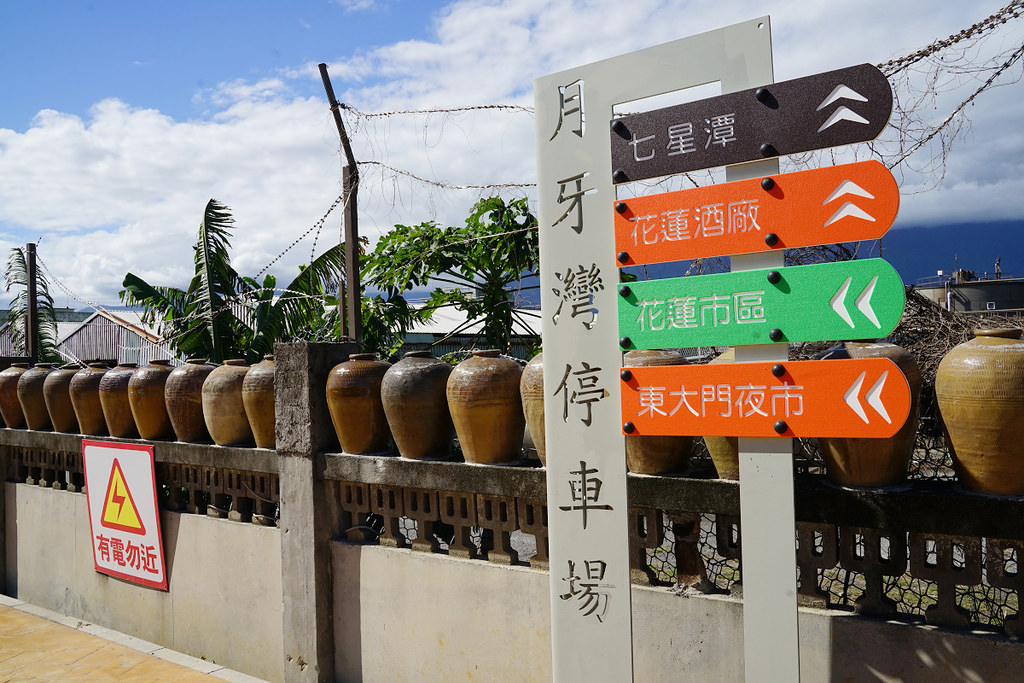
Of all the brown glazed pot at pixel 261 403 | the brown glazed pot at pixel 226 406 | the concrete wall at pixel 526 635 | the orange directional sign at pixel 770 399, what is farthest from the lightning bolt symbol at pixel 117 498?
the orange directional sign at pixel 770 399

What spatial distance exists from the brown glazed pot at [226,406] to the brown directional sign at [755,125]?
3.17 m

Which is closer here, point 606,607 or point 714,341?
point 714,341

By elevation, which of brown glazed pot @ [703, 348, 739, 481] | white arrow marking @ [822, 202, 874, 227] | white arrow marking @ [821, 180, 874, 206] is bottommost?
brown glazed pot @ [703, 348, 739, 481]

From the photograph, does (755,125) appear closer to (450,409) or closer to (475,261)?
(450,409)

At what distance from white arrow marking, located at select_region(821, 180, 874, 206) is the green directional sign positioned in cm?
21

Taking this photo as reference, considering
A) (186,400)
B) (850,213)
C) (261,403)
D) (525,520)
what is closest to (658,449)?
(525,520)

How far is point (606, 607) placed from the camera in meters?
2.80

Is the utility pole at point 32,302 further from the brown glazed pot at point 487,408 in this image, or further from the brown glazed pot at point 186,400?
the brown glazed pot at point 487,408

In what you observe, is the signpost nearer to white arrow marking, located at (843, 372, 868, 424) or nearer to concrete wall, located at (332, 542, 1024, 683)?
white arrow marking, located at (843, 372, 868, 424)

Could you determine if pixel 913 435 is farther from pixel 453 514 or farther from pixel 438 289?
pixel 438 289

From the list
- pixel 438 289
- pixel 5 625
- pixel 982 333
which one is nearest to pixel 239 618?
pixel 5 625

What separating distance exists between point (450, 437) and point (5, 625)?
14.6 ft

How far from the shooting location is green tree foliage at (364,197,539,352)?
29.9 feet

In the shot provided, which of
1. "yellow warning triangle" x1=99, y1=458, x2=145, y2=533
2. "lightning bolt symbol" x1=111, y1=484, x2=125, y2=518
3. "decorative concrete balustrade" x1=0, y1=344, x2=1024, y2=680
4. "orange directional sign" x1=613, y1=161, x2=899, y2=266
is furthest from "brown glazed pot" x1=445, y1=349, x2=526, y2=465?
"lightning bolt symbol" x1=111, y1=484, x2=125, y2=518
